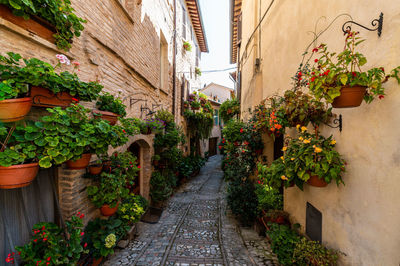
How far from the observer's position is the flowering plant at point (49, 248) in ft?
6.93

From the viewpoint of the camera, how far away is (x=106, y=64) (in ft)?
12.0

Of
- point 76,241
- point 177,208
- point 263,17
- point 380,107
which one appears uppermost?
point 263,17

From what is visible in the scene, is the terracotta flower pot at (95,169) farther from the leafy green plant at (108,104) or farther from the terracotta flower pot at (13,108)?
the terracotta flower pot at (13,108)

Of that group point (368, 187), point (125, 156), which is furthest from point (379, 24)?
point (125, 156)

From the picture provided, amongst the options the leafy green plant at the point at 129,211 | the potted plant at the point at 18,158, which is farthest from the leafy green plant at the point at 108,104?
the leafy green plant at the point at 129,211

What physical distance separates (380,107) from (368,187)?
2.77 ft

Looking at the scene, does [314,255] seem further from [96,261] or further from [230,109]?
[230,109]

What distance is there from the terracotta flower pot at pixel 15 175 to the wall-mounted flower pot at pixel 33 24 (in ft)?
5.29

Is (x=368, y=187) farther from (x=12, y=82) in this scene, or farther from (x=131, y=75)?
(x=131, y=75)

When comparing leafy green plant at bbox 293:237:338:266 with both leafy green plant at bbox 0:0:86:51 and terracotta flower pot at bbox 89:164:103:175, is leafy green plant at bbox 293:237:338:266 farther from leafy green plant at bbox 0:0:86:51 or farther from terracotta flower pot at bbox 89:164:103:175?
leafy green plant at bbox 0:0:86:51

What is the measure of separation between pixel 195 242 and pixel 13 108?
4.12 meters

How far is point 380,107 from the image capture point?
171cm

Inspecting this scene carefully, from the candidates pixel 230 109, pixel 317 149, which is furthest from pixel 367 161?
pixel 230 109

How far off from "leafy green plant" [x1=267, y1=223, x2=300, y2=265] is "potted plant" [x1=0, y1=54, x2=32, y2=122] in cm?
405
